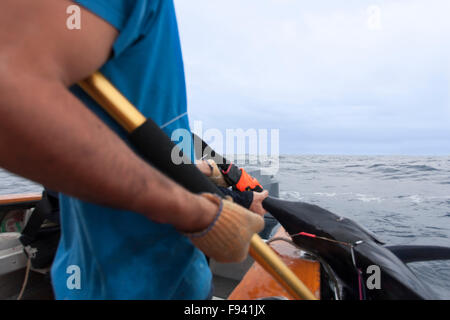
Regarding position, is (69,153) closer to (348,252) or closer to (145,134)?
(145,134)

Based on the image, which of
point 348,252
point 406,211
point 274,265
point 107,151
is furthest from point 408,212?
point 107,151

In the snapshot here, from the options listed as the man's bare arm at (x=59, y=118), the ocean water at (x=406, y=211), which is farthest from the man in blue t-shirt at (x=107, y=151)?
the ocean water at (x=406, y=211)

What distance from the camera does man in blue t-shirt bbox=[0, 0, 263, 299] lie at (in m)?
0.43

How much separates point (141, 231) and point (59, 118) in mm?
479

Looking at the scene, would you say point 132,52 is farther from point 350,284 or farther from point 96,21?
point 350,284

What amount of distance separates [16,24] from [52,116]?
0.16m

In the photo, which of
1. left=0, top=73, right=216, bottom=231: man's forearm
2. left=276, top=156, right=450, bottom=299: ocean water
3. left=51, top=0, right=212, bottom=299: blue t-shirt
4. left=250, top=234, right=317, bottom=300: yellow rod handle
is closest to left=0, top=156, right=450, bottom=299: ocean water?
left=276, top=156, right=450, bottom=299: ocean water

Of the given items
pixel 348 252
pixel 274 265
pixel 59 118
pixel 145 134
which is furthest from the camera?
pixel 348 252

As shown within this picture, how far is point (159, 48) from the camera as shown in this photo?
0.76 metres

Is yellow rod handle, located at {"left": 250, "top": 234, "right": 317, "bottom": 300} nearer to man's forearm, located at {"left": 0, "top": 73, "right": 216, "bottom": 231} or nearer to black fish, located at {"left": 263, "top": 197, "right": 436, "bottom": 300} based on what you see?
man's forearm, located at {"left": 0, "top": 73, "right": 216, "bottom": 231}

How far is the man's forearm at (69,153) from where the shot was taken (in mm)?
418

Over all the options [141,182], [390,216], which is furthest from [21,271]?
[390,216]

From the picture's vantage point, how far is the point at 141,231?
82 cm
